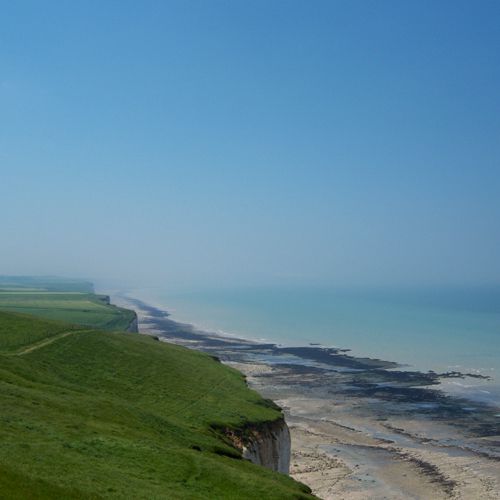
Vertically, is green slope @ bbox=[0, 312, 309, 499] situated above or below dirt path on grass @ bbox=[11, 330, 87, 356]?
below

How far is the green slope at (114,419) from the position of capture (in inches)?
924

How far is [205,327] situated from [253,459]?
150026mm

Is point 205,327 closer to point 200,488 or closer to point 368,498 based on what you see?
point 368,498

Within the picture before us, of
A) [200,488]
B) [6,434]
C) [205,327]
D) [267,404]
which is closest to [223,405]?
[267,404]

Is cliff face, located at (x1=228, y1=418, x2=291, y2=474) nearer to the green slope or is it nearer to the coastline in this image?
the green slope

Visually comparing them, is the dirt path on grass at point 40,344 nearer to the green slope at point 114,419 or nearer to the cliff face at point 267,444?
the green slope at point 114,419

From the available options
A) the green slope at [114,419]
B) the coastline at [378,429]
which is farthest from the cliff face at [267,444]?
the coastline at [378,429]

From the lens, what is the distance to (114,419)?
3391 centimetres

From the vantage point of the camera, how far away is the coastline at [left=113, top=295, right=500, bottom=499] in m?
55.4

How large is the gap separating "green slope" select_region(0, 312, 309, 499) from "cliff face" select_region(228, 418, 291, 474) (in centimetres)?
115

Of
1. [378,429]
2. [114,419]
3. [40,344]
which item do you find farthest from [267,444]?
[378,429]

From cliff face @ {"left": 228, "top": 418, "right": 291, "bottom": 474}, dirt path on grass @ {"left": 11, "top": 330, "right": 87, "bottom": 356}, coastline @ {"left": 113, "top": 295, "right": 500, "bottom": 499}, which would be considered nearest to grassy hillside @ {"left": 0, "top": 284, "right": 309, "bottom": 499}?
dirt path on grass @ {"left": 11, "top": 330, "right": 87, "bottom": 356}

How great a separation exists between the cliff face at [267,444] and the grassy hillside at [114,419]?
1.22 m

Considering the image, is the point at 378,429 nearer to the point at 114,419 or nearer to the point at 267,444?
the point at 267,444
